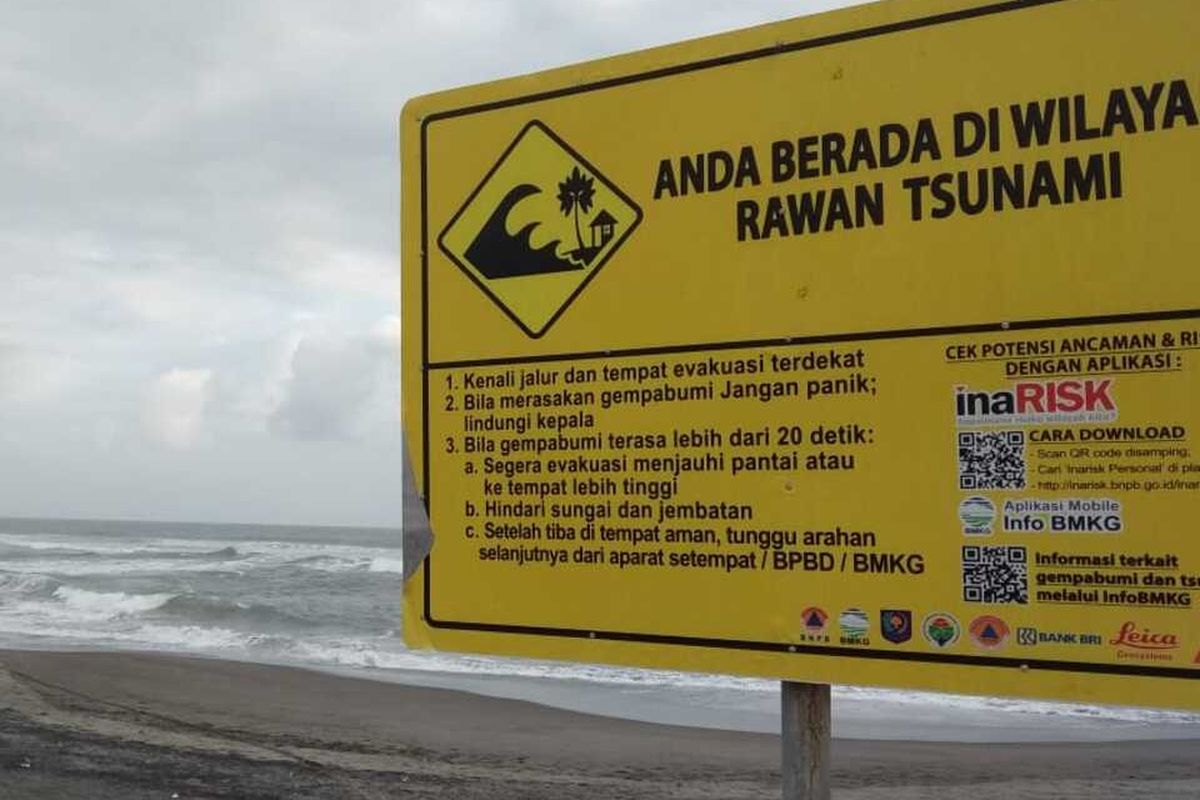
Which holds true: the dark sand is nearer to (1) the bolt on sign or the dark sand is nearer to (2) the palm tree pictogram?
(1) the bolt on sign

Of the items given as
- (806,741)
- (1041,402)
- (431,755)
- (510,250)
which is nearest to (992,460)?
(1041,402)

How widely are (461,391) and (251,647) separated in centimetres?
2482

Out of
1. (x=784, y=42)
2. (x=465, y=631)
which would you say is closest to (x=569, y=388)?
(x=465, y=631)

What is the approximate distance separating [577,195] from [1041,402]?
120 centimetres

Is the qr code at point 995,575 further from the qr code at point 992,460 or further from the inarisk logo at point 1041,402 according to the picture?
the inarisk logo at point 1041,402

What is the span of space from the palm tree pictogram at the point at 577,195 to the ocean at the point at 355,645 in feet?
9.66

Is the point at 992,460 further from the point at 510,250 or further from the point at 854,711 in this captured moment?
the point at 854,711

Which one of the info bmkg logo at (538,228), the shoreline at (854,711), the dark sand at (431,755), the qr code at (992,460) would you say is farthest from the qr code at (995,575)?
the shoreline at (854,711)

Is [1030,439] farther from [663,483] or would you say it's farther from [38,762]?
[38,762]

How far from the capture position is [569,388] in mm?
2564

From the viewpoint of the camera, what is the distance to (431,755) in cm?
1255

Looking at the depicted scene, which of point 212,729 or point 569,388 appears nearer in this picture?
point 569,388

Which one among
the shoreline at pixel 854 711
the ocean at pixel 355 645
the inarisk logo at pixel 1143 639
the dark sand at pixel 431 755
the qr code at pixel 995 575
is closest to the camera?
the inarisk logo at pixel 1143 639

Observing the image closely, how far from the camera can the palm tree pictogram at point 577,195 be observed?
2582 mm
